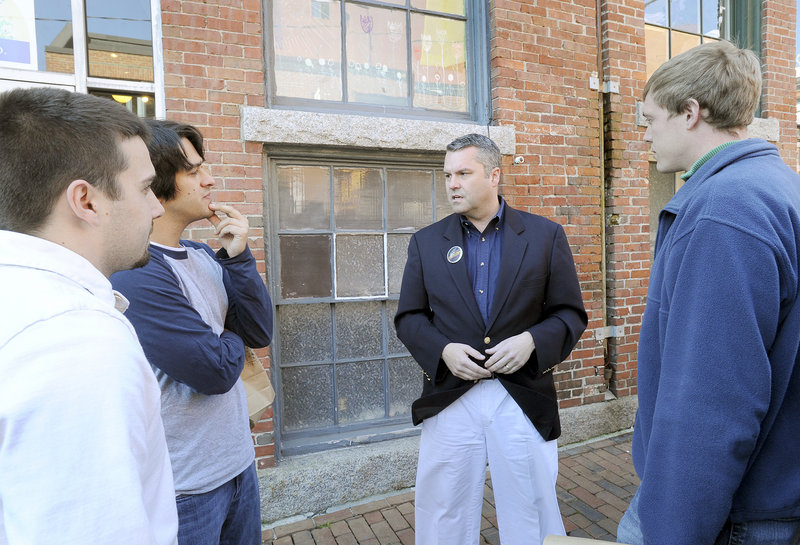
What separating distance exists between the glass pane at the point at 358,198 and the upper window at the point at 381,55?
20.3 inches

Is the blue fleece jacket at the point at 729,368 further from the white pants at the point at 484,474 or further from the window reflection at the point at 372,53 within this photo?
the window reflection at the point at 372,53

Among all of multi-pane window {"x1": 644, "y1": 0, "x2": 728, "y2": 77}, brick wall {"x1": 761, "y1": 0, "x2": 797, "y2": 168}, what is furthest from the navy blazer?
brick wall {"x1": 761, "y1": 0, "x2": 797, "y2": 168}

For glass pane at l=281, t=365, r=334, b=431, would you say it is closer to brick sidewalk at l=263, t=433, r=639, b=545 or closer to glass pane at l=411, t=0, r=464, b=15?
brick sidewalk at l=263, t=433, r=639, b=545

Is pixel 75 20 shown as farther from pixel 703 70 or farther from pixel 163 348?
pixel 703 70

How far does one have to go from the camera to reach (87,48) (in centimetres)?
301

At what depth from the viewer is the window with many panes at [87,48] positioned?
2885 mm

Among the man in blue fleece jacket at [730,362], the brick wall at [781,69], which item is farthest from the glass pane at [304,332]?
the brick wall at [781,69]

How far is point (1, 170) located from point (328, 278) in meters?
2.74

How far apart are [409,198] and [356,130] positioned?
2.29ft

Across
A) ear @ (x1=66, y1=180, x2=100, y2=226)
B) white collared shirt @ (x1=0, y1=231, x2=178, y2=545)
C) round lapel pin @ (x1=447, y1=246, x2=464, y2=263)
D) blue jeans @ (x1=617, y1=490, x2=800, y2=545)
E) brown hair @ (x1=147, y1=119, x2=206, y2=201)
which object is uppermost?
brown hair @ (x1=147, y1=119, x2=206, y2=201)

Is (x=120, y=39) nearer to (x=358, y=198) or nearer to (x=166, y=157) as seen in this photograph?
(x=358, y=198)

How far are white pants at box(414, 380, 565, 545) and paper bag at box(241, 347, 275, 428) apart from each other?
88cm

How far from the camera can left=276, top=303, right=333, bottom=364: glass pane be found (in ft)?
11.5

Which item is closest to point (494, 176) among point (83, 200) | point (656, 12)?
point (83, 200)
